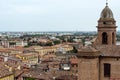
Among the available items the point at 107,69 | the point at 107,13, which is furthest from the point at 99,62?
the point at 107,13

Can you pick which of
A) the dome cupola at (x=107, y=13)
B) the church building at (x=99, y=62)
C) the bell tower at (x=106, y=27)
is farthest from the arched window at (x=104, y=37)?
the church building at (x=99, y=62)

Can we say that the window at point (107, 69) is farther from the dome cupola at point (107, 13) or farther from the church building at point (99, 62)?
the dome cupola at point (107, 13)

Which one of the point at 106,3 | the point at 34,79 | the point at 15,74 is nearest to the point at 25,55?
the point at 15,74

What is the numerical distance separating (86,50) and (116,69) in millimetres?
3038

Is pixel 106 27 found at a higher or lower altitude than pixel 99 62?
higher

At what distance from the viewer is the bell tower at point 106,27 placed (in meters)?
32.6

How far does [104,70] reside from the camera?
29.4 meters

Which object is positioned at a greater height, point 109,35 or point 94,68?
point 109,35

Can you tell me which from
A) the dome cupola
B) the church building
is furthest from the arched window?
the church building

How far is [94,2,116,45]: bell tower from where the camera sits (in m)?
32.6

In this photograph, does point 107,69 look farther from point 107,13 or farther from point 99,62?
point 107,13

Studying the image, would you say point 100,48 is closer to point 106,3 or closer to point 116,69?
point 116,69

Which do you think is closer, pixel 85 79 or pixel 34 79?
pixel 85 79

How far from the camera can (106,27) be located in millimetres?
32625
